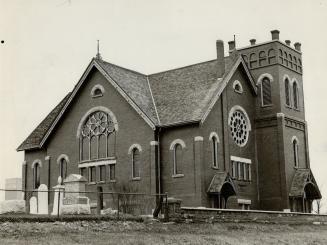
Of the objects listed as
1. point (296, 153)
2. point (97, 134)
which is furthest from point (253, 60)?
point (97, 134)

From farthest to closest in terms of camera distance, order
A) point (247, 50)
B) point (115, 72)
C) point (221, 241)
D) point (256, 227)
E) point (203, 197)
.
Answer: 1. point (247, 50)
2. point (115, 72)
3. point (203, 197)
4. point (256, 227)
5. point (221, 241)

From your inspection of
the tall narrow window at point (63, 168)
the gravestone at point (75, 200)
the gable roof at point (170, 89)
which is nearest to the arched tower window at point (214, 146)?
the gable roof at point (170, 89)

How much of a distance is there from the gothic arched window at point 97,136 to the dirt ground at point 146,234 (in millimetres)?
13442

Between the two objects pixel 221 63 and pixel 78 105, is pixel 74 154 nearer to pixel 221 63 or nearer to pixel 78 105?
pixel 78 105

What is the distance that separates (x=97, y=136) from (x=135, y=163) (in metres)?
3.99

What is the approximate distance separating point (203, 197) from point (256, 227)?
19.5 ft

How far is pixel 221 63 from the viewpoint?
40906 millimetres

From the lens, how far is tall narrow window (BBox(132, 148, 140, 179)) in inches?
1543

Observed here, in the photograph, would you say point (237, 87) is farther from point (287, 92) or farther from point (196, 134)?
point (196, 134)

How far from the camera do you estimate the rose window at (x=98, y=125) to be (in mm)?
41250

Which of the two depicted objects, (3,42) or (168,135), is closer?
(3,42)

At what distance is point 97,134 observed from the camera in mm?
41625

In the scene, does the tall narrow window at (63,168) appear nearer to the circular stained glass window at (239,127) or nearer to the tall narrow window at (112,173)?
the tall narrow window at (112,173)

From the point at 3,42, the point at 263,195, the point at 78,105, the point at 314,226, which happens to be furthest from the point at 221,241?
the point at 78,105
